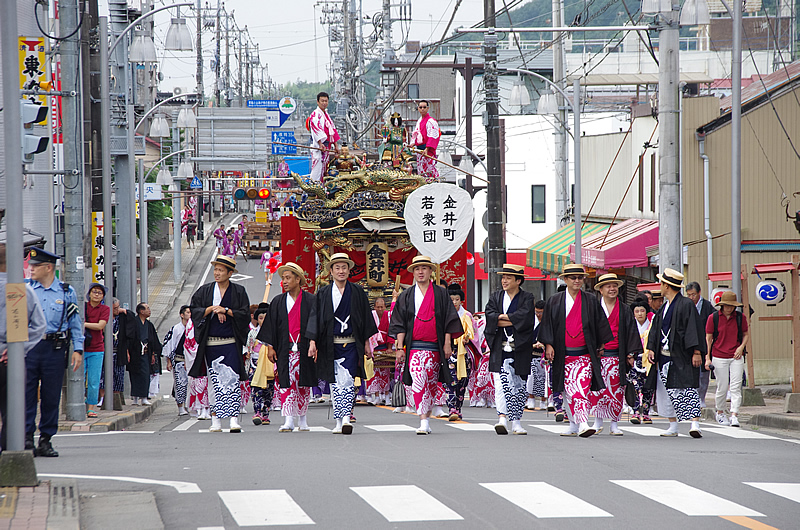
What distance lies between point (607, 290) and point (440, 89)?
5718 cm

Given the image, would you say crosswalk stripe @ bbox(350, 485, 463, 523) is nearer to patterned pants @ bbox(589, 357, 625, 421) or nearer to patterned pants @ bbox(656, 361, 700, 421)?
patterned pants @ bbox(589, 357, 625, 421)

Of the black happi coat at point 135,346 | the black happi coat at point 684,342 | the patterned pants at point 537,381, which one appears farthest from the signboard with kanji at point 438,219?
the black happi coat at point 684,342

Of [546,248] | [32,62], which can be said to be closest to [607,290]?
[32,62]

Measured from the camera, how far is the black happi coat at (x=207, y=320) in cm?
1221

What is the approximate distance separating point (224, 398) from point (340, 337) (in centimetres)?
160

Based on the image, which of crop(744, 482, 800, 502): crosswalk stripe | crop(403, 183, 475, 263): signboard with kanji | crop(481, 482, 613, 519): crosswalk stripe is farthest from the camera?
crop(403, 183, 475, 263): signboard with kanji

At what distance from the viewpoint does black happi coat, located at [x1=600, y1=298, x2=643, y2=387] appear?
11.7m

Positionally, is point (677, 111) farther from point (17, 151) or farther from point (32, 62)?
point (17, 151)

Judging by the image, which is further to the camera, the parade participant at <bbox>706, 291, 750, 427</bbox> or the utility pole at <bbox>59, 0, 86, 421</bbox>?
the parade participant at <bbox>706, 291, 750, 427</bbox>

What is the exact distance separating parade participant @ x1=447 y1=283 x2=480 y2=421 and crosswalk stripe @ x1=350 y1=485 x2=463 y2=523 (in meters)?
7.03

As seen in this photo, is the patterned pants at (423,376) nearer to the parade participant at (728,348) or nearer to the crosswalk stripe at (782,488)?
the parade participant at (728,348)

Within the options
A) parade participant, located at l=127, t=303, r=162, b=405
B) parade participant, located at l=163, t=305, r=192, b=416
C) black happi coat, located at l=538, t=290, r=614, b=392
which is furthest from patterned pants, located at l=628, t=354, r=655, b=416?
parade participant, located at l=127, t=303, r=162, b=405

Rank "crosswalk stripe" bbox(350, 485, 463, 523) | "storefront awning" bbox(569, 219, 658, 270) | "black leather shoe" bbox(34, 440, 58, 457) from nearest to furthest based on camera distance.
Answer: "crosswalk stripe" bbox(350, 485, 463, 523)
"black leather shoe" bbox(34, 440, 58, 457)
"storefront awning" bbox(569, 219, 658, 270)

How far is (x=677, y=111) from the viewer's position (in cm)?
1727
